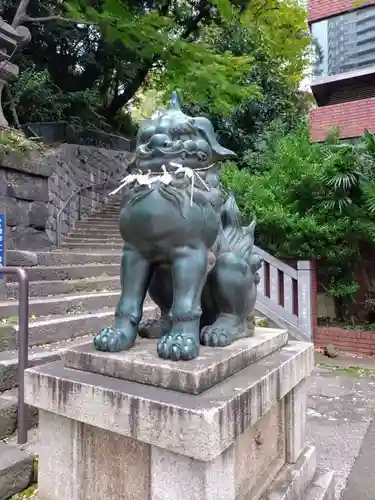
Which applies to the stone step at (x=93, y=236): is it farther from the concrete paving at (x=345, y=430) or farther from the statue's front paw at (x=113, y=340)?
the statue's front paw at (x=113, y=340)

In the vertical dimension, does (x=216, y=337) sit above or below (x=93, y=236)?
below

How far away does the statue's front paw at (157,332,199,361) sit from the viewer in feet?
4.81

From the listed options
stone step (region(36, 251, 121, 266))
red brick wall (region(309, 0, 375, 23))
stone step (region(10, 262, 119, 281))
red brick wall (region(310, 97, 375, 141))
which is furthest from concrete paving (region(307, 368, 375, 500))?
red brick wall (region(309, 0, 375, 23))

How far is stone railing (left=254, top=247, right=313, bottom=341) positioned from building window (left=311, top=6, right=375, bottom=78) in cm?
487

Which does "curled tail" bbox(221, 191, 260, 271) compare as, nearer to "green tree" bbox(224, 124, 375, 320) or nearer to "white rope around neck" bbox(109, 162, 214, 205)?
"white rope around neck" bbox(109, 162, 214, 205)

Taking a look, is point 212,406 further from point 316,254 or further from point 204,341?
point 316,254

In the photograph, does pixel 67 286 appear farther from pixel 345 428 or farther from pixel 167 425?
pixel 167 425

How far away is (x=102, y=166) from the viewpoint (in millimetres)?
11914

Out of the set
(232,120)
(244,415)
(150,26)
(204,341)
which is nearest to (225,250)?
(204,341)

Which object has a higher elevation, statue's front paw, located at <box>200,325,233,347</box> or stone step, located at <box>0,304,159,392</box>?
statue's front paw, located at <box>200,325,233,347</box>

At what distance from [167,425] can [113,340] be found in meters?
0.44

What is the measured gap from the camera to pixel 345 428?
123 inches

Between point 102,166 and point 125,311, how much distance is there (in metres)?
10.8

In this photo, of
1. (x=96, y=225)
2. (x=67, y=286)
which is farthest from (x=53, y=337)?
(x=96, y=225)
